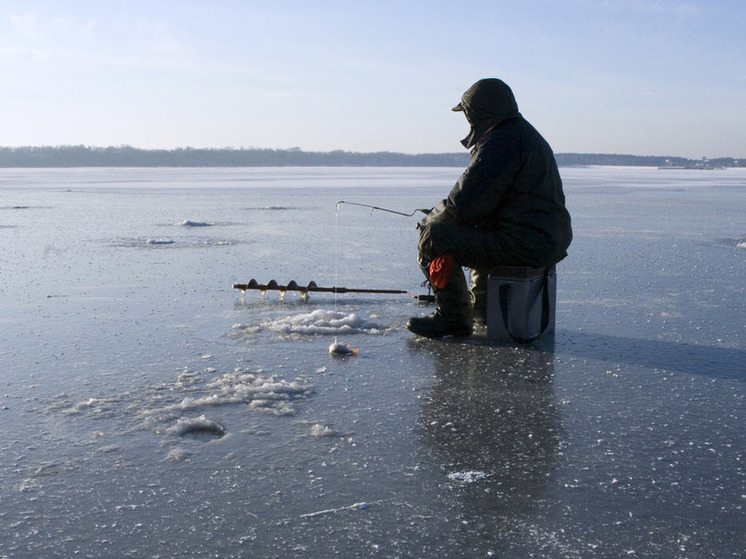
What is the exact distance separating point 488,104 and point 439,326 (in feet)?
4.65

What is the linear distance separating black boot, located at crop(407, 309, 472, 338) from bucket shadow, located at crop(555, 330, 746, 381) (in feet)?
1.99

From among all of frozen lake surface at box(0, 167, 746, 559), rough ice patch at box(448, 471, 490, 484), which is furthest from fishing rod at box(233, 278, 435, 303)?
rough ice patch at box(448, 471, 490, 484)

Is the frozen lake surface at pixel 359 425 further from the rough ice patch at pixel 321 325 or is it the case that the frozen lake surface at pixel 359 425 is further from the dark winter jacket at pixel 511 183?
the dark winter jacket at pixel 511 183

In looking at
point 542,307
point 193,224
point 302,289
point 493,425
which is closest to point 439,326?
point 542,307

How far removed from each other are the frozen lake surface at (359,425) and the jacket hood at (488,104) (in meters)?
1.39

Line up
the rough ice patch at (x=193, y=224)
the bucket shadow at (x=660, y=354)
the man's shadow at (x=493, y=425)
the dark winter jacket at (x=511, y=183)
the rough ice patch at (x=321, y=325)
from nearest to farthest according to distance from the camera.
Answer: the man's shadow at (x=493, y=425) → the bucket shadow at (x=660, y=354) → the dark winter jacket at (x=511, y=183) → the rough ice patch at (x=321, y=325) → the rough ice patch at (x=193, y=224)

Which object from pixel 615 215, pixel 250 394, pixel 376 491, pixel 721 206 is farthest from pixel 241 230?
pixel 721 206

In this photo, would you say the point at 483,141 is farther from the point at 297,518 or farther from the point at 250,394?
the point at 297,518

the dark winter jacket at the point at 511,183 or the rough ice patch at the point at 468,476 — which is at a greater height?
the dark winter jacket at the point at 511,183

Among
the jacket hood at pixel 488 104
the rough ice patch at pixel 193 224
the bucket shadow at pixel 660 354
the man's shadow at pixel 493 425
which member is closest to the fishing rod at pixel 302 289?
the bucket shadow at pixel 660 354

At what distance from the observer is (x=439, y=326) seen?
5.17 m


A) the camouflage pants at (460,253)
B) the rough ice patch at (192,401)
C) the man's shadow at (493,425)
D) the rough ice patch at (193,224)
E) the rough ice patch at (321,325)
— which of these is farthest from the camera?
the rough ice patch at (193,224)

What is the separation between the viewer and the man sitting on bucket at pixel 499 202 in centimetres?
484

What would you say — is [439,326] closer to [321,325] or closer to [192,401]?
[321,325]
